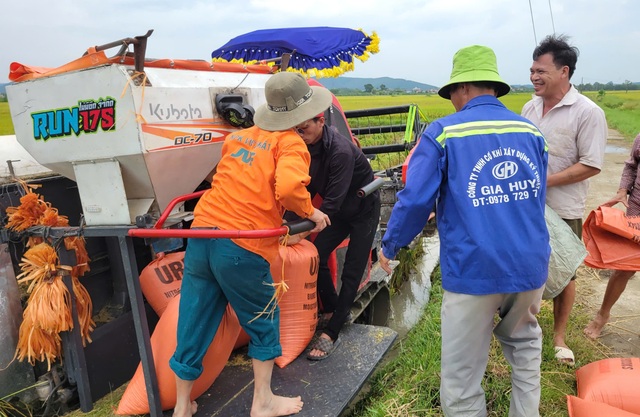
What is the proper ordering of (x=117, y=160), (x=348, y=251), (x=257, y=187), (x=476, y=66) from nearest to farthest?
(x=476, y=66)
(x=257, y=187)
(x=117, y=160)
(x=348, y=251)

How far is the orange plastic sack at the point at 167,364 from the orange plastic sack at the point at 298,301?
497 mm

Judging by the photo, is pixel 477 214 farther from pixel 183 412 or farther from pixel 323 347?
pixel 183 412

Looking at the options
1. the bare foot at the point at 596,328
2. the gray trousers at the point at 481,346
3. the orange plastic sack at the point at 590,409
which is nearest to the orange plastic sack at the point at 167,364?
the gray trousers at the point at 481,346

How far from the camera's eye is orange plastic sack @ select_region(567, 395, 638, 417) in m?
2.55

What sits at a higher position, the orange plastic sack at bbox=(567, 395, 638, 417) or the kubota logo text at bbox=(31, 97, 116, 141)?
the kubota logo text at bbox=(31, 97, 116, 141)

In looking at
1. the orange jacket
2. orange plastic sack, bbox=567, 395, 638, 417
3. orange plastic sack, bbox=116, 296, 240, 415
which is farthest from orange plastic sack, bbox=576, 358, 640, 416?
orange plastic sack, bbox=116, 296, 240, 415

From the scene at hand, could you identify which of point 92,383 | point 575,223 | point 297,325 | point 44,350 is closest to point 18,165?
point 44,350

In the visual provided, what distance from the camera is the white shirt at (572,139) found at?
3336 millimetres

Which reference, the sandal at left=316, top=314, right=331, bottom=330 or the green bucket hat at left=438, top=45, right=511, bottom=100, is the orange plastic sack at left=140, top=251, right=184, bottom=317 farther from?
the green bucket hat at left=438, top=45, right=511, bottom=100

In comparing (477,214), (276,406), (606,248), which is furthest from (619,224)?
(276,406)

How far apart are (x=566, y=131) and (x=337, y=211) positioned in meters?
1.72

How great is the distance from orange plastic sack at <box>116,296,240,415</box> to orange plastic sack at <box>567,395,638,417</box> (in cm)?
200

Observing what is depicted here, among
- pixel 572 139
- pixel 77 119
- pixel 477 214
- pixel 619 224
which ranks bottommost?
pixel 619 224

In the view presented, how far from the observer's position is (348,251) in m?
3.65
